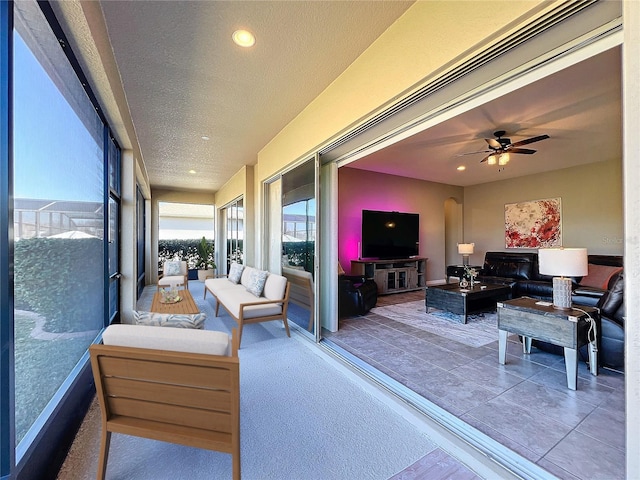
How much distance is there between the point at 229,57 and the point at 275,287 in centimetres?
264

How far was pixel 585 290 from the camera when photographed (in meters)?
3.64

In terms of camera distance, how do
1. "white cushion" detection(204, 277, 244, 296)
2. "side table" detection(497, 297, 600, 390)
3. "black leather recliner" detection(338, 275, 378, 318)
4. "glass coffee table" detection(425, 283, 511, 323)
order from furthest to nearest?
1. "white cushion" detection(204, 277, 244, 296)
2. "black leather recliner" detection(338, 275, 378, 318)
3. "glass coffee table" detection(425, 283, 511, 323)
4. "side table" detection(497, 297, 600, 390)

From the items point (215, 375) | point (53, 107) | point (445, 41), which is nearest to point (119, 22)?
point (53, 107)

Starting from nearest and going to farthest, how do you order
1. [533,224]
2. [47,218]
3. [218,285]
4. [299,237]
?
[47,218], [299,237], [218,285], [533,224]

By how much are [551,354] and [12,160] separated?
4596 mm

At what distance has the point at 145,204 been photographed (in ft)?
25.9

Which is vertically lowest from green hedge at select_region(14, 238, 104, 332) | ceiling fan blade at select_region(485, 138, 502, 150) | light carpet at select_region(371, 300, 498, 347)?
light carpet at select_region(371, 300, 498, 347)

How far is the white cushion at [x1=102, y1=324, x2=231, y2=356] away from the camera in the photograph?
56.9 inches

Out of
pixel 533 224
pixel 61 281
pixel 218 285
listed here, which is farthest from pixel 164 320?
pixel 533 224

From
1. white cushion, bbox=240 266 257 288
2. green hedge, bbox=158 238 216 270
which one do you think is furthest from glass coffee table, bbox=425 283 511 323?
green hedge, bbox=158 238 216 270

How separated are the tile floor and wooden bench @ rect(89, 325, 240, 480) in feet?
5.26

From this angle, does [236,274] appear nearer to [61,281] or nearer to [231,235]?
[231,235]

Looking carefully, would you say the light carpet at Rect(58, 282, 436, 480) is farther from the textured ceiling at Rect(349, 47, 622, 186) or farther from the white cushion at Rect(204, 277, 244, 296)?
the textured ceiling at Rect(349, 47, 622, 186)

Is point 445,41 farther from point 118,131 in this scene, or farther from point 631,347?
point 118,131
